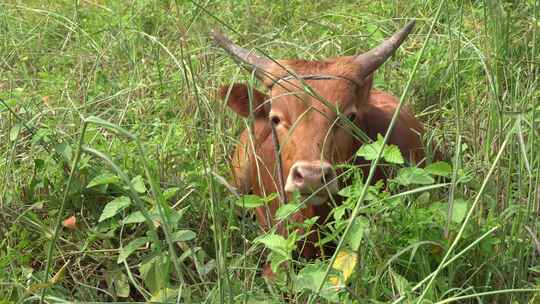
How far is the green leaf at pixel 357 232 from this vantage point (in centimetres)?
273

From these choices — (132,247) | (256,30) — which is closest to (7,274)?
(132,247)

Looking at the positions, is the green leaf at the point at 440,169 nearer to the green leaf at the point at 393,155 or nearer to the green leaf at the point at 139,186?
the green leaf at the point at 393,155

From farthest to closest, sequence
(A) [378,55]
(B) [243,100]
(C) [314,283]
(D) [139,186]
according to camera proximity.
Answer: (B) [243,100], (A) [378,55], (D) [139,186], (C) [314,283]

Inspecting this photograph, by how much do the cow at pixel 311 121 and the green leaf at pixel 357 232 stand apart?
60 centimetres

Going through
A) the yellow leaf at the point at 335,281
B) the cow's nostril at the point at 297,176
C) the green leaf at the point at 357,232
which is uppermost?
the green leaf at the point at 357,232

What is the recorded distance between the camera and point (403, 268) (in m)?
3.21

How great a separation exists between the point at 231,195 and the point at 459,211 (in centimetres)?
87

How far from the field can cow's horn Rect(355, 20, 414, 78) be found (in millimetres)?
278

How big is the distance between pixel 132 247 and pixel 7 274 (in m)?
0.54

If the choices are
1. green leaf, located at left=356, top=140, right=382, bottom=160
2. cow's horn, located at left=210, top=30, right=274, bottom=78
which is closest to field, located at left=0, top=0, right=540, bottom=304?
green leaf, located at left=356, top=140, right=382, bottom=160

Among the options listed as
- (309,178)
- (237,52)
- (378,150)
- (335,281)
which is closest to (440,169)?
(378,150)

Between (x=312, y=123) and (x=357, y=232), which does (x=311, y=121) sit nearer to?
(x=312, y=123)

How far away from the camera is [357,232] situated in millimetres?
2760

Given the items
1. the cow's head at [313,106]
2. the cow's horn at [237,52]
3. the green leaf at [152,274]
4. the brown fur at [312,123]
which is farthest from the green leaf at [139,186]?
the cow's horn at [237,52]
